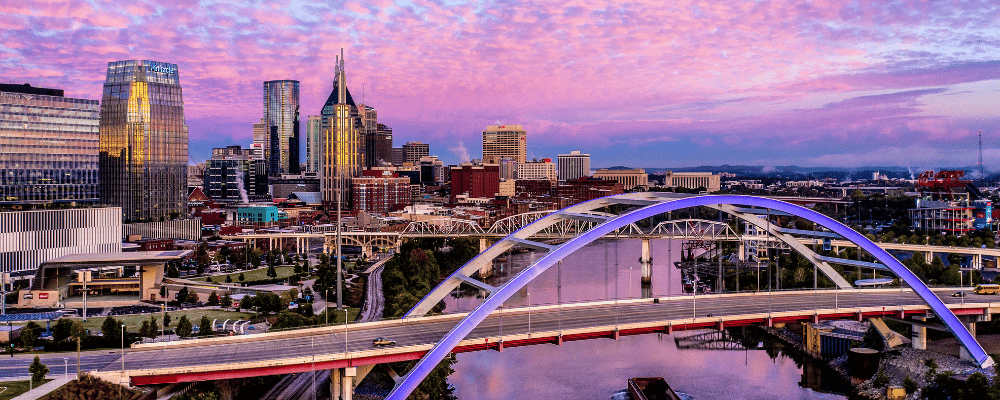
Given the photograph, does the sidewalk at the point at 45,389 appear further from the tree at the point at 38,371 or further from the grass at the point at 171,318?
the grass at the point at 171,318

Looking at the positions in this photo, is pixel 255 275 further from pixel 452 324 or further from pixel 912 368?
pixel 912 368

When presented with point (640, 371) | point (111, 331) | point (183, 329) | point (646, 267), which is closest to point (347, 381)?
point (183, 329)

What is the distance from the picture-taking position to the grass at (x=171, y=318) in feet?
128

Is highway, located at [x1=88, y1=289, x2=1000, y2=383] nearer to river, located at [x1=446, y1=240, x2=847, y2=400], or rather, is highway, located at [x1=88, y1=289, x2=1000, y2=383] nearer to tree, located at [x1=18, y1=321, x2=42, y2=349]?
river, located at [x1=446, y1=240, x2=847, y2=400]

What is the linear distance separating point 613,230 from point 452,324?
6.60 meters

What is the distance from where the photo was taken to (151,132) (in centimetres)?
9925

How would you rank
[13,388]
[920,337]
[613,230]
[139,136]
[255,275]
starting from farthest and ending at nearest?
[139,136]
[255,275]
[920,337]
[613,230]
[13,388]

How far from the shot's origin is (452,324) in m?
28.8

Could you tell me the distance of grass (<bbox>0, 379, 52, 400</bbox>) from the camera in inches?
994

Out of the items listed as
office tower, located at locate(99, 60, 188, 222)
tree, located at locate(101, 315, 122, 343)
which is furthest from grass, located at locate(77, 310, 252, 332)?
office tower, located at locate(99, 60, 188, 222)

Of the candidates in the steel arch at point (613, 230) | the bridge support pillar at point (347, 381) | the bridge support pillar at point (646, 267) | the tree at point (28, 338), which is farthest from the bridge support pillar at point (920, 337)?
the tree at point (28, 338)

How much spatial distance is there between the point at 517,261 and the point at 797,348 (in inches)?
1805

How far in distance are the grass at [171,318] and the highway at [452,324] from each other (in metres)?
13.6

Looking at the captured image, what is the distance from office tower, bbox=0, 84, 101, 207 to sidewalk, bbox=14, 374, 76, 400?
4487 centimetres
